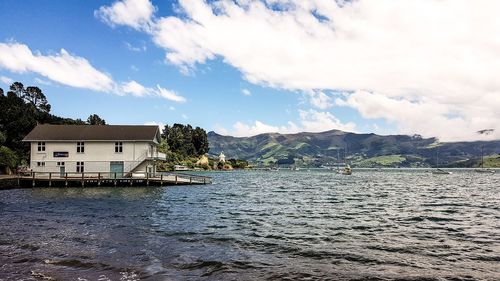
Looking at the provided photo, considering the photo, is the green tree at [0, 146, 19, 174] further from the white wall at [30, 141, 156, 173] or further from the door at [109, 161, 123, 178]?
the door at [109, 161, 123, 178]

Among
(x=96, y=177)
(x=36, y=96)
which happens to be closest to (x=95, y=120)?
(x=36, y=96)

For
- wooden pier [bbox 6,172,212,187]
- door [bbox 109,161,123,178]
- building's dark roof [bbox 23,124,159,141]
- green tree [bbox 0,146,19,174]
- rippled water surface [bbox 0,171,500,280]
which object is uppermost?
building's dark roof [bbox 23,124,159,141]

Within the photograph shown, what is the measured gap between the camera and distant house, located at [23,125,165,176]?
65250 mm

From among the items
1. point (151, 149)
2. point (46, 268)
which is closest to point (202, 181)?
point (151, 149)

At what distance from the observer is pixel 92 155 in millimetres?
65938

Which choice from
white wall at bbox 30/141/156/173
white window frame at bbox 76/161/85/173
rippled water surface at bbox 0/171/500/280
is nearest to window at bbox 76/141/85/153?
white wall at bbox 30/141/156/173

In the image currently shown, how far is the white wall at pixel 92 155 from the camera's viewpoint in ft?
214

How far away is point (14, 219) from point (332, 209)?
2566 cm

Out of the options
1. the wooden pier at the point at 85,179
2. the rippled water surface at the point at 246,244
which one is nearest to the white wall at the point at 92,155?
the wooden pier at the point at 85,179

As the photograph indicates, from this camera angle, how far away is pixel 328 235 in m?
22.9

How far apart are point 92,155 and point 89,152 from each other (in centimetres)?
69

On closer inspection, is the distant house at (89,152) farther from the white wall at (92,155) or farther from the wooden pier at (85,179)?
the wooden pier at (85,179)

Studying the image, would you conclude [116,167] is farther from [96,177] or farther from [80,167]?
[80,167]

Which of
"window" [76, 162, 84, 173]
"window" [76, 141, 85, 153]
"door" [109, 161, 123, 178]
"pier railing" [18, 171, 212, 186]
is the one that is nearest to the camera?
"pier railing" [18, 171, 212, 186]
